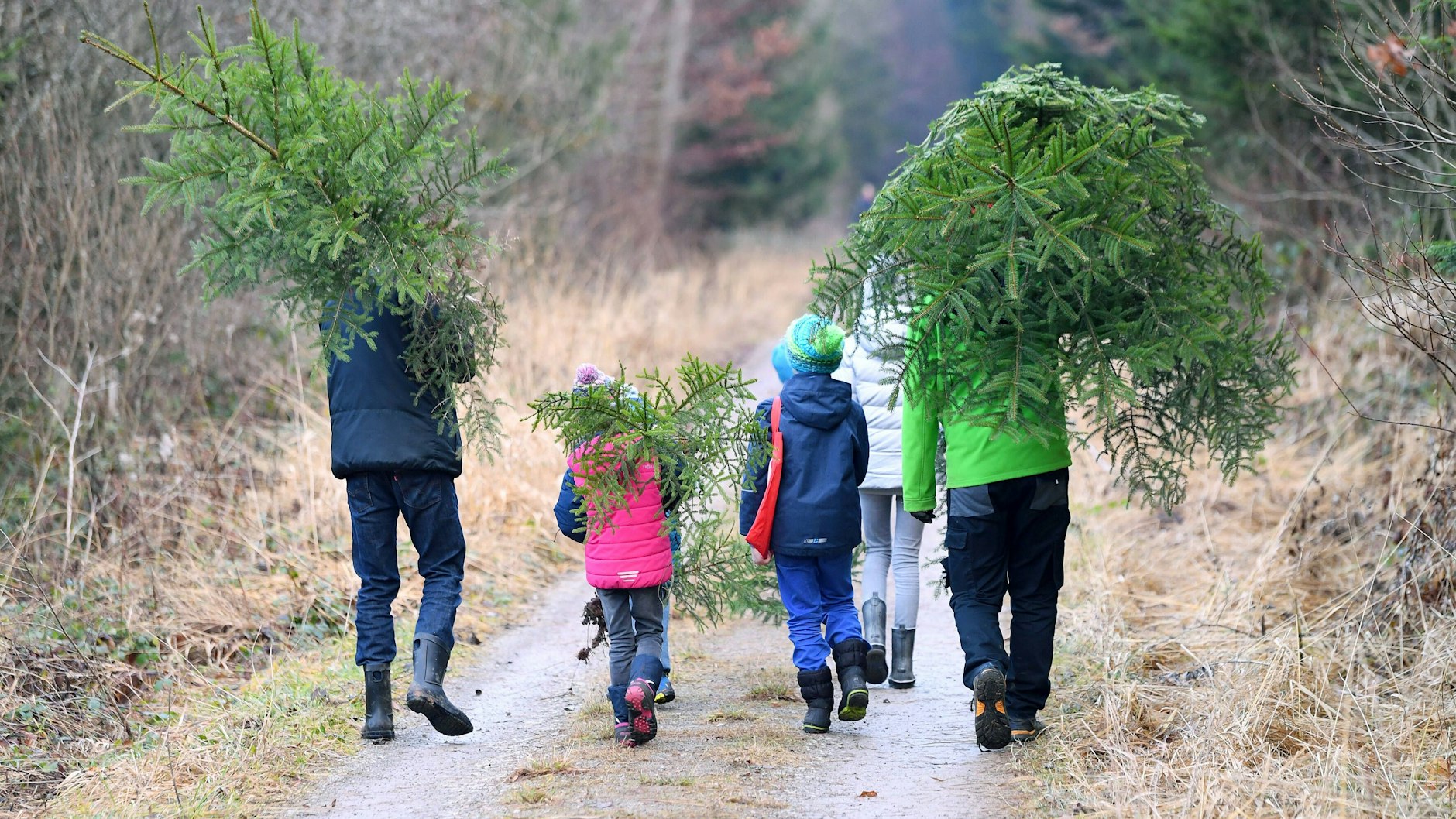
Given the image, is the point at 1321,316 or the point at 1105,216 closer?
the point at 1105,216

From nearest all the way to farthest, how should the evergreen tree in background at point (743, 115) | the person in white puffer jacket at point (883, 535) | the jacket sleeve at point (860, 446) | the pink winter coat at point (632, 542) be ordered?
1. the pink winter coat at point (632, 542)
2. the jacket sleeve at point (860, 446)
3. the person in white puffer jacket at point (883, 535)
4. the evergreen tree in background at point (743, 115)

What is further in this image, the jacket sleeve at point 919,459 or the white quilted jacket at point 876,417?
the white quilted jacket at point 876,417

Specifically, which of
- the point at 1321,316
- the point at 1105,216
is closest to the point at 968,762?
the point at 1105,216

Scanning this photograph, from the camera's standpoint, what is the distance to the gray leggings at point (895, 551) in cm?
571

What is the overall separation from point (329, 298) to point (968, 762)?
295 cm

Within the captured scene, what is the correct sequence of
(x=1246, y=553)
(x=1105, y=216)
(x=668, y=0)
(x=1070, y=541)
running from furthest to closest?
(x=668, y=0), (x=1070, y=541), (x=1246, y=553), (x=1105, y=216)

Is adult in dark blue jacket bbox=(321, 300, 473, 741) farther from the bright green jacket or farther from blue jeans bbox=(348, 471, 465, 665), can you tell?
the bright green jacket

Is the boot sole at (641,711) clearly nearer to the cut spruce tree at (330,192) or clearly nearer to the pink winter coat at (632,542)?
the pink winter coat at (632,542)

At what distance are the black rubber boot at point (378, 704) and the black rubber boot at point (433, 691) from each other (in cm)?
20

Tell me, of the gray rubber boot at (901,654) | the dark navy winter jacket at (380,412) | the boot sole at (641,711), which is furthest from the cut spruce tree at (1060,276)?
the dark navy winter jacket at (380,412)

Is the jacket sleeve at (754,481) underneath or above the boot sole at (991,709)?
above

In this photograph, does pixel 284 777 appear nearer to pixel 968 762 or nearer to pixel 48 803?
pixel 48 803

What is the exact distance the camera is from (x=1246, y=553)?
294 inches

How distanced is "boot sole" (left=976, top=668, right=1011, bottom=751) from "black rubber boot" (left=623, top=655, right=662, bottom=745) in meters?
1.21
